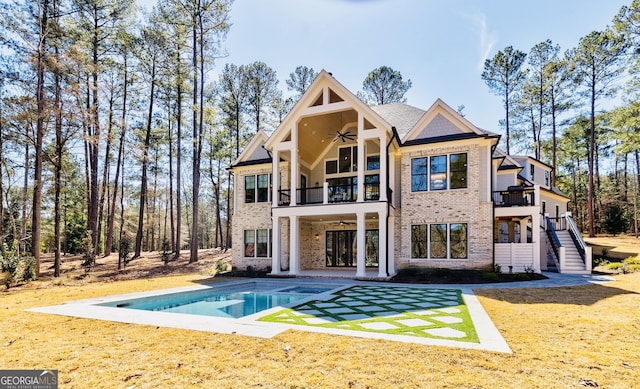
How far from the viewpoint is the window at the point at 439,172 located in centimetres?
1375

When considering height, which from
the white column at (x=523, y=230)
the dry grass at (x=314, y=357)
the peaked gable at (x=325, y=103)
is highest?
the peaked gable at (x=325, y=103)

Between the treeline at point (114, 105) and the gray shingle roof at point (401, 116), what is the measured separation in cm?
995

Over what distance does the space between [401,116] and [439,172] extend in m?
4.59

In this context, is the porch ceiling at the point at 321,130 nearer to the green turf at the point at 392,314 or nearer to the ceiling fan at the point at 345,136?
the ceiling fan at the point at 345,136

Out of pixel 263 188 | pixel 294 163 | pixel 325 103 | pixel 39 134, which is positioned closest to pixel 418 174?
pixel 325 103

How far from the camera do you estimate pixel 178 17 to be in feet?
66.5

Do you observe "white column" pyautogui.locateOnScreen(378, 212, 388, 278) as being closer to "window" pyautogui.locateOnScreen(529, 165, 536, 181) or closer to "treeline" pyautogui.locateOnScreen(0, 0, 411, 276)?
"treeline" pyautogui.locateOnScreen(0, 0, 411, 276)

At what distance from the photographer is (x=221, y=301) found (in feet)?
29.8

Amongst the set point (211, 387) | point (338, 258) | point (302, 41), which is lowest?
point (338, 258)

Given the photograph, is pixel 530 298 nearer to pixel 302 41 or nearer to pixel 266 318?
pixel 266 318

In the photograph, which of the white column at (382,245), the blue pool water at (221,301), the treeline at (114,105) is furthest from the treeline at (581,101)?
the blue pool water at (221,301)

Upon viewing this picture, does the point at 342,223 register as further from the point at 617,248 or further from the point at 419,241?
the point at 617,248

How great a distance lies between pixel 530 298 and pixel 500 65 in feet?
84.5

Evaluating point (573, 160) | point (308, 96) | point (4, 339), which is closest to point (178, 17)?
point (308, 96)
